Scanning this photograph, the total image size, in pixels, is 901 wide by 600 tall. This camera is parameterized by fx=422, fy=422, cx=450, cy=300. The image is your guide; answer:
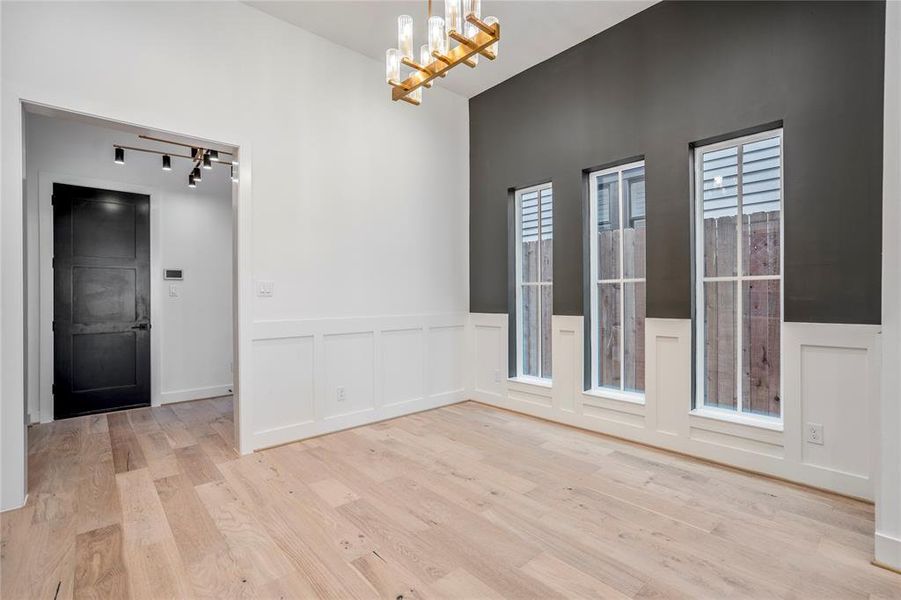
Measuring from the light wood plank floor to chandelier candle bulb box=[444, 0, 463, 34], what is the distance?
2.46 m

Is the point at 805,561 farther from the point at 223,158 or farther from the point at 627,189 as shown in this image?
the point at 223,158

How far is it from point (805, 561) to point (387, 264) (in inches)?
131

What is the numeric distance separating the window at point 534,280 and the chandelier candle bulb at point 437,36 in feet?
6.49

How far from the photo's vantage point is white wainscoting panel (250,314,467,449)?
3195 mm

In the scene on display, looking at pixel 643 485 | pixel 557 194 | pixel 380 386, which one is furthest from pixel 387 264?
pixel 643 485

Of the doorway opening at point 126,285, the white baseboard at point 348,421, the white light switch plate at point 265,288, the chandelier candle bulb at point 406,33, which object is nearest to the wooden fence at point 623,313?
the white baseboard at point 348,421

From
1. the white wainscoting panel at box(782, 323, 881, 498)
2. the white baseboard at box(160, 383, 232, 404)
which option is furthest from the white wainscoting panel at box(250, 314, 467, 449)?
the white wainscoting panel at box(782, 323, 881, 498)

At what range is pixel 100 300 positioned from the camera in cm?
423

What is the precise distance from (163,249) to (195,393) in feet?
5.37

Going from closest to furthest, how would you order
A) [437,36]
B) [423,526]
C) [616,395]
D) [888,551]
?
[888,551] → [423,526] → [437,36] → [616,395]

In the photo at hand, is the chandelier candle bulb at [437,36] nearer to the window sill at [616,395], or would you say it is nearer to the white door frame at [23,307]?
the white door frame at [23,307]

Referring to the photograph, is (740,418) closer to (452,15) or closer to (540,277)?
(540,277)

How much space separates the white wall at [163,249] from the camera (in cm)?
389

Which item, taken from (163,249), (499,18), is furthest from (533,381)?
(163,249)
